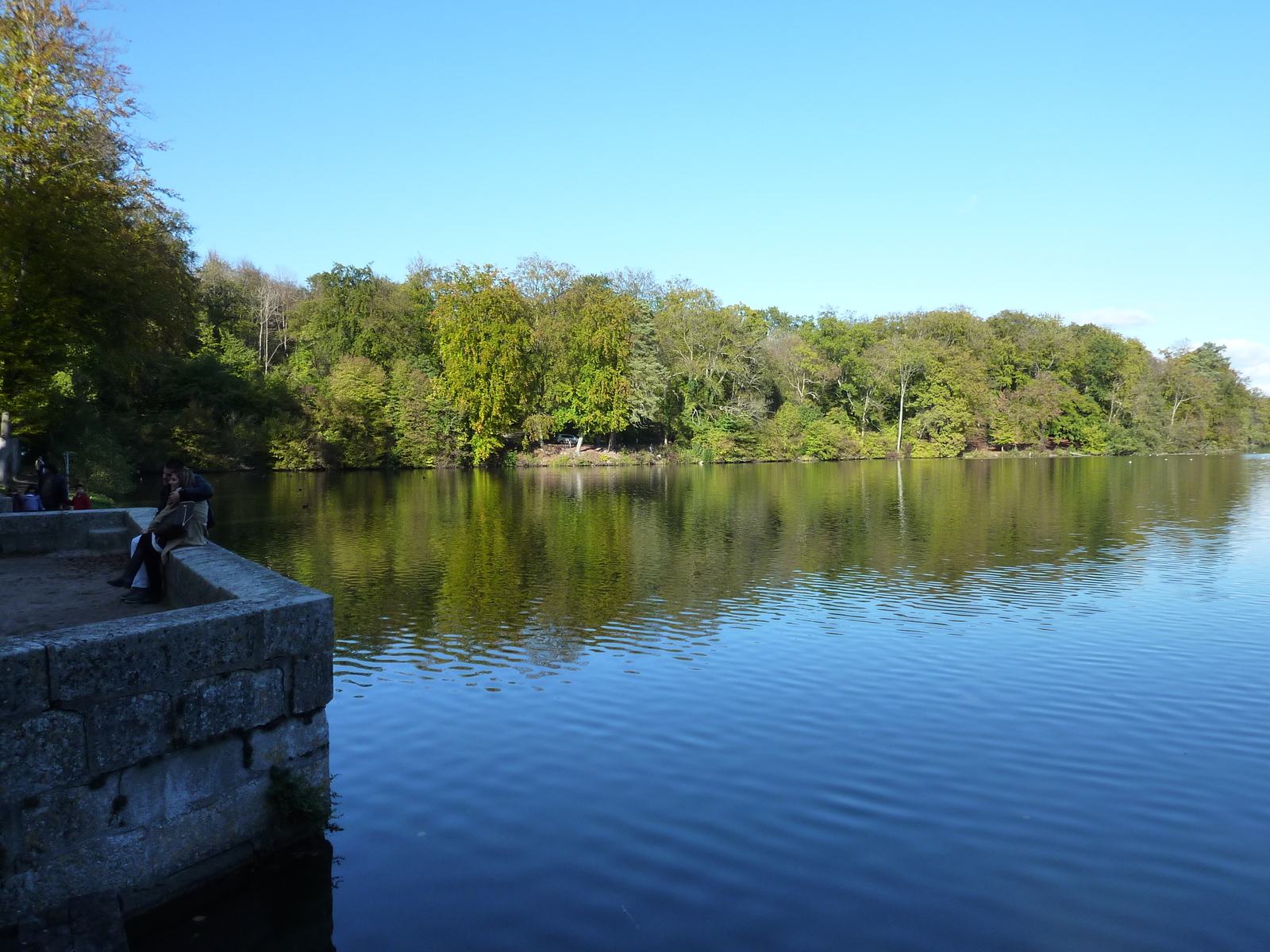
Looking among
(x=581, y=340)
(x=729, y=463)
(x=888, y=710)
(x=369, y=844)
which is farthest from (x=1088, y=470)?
(x=369, y=844)

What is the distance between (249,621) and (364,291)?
71312mm

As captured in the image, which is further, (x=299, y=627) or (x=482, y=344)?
(x=482, y=344)

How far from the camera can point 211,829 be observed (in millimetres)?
5488

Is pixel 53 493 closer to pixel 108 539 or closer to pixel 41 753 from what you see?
pixel 108 539

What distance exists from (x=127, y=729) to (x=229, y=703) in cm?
60

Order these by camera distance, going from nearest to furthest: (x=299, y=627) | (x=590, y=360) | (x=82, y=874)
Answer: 1. (x=82, y=874)
2. (x=299, y=627)
3. (x=590, y=360)

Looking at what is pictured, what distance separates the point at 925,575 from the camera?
18328 mm

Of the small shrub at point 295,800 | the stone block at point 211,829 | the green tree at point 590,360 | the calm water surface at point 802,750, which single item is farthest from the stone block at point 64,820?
the green tree at point 590,360

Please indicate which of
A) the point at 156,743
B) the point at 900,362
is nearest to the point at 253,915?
the point at 156,743

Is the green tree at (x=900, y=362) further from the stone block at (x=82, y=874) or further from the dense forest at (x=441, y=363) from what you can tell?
the stone block at (x=82, y=874)

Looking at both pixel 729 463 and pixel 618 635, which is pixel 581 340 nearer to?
pixel 729 463

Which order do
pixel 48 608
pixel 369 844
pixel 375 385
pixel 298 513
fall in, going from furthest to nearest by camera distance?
pixel 375 385
pixel 298 513
pixel 48 608
pixel 369 844

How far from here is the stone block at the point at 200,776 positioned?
5.24 m

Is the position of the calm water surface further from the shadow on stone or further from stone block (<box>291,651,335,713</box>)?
stone block (<box>291,651,335,713</box>)
